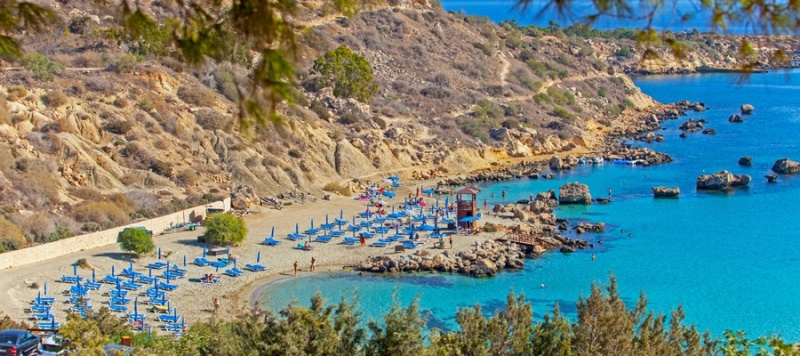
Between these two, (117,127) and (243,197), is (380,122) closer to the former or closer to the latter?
(243,197)

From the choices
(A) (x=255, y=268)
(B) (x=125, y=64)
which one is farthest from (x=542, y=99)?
(A) (x=255, y=268)

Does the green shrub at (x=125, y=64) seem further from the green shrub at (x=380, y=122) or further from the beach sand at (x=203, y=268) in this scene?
the green shrub at (x=380, y=122)

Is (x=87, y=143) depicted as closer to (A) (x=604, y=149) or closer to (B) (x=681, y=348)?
(B) (x=681, y=348)

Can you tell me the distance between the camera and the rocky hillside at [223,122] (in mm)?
36469

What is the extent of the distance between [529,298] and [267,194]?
18256 millimetres

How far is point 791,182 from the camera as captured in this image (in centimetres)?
4934

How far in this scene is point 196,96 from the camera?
48000mm

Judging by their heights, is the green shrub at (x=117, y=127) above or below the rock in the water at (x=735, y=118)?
below

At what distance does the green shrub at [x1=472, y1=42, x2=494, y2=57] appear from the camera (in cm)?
7756

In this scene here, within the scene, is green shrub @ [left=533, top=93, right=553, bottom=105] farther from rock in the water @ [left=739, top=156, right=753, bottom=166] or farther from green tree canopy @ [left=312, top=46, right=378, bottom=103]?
rock in the water @ [left=739, top=156, right=753, bottom=166]

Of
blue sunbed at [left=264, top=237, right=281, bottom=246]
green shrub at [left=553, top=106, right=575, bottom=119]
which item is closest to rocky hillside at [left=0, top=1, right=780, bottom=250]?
green shrub at [left=553, top=106, right=575, bottom=119]

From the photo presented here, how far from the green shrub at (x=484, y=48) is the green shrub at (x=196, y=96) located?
3510 centimetres

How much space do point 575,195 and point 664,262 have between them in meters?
10.7

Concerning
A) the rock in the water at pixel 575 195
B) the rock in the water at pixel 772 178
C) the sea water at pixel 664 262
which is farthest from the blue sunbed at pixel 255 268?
the rock in the water at pixel 772 178
